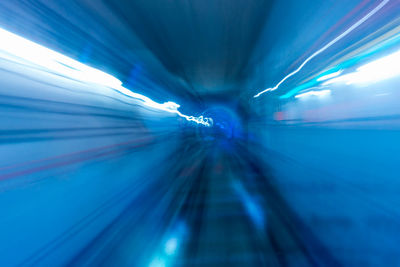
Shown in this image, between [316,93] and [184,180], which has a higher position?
[316,93]

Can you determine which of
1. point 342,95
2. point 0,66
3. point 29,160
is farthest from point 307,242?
point 0,66

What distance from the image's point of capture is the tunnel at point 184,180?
1478mm

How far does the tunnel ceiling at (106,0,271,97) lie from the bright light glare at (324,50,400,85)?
8.40 ft

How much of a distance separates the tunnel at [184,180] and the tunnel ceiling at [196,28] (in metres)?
0.04

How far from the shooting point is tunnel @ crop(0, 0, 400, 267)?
1.48m

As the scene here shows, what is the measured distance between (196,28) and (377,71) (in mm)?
3679

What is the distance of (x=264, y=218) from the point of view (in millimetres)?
2289

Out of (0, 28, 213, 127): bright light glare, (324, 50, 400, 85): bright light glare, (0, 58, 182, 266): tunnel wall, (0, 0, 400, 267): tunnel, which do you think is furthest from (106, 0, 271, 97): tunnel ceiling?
(324, 50, 400, 85): bright light glare

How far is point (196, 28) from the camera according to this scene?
4188 mm

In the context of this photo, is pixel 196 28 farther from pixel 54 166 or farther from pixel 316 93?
pixel 54 166

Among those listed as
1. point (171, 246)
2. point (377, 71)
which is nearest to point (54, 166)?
point (171, 246)

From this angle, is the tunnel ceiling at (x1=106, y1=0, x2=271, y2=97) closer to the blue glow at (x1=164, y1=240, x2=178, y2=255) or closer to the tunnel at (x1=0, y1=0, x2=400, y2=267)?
the tunnel at (x1=0, y1=0, x2=400, y2=267)

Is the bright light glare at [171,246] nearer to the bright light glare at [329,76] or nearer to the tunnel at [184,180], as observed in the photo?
the tunnel at [184,180]

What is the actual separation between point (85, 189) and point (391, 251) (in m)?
3.09
